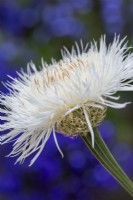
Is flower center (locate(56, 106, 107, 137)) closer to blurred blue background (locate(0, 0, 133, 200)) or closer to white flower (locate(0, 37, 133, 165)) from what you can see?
white flower (locate(0, 37, 133, 165))

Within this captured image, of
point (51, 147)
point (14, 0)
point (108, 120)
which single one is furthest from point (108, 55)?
point (14, 0)

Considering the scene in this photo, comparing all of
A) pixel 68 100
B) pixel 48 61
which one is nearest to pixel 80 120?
pixel 68 100

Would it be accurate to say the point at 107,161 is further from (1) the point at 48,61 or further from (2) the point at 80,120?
(1) the point at 48,61

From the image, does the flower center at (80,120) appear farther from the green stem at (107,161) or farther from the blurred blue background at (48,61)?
the blurred blue background at (48,61)

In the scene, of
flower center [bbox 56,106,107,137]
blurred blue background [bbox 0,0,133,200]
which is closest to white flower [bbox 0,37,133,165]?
flower center [bbox 56,106,107,137]

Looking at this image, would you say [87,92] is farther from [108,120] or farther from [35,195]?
[108,120]

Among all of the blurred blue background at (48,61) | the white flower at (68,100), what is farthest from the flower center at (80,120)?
the blurred blue background at (48,61)
